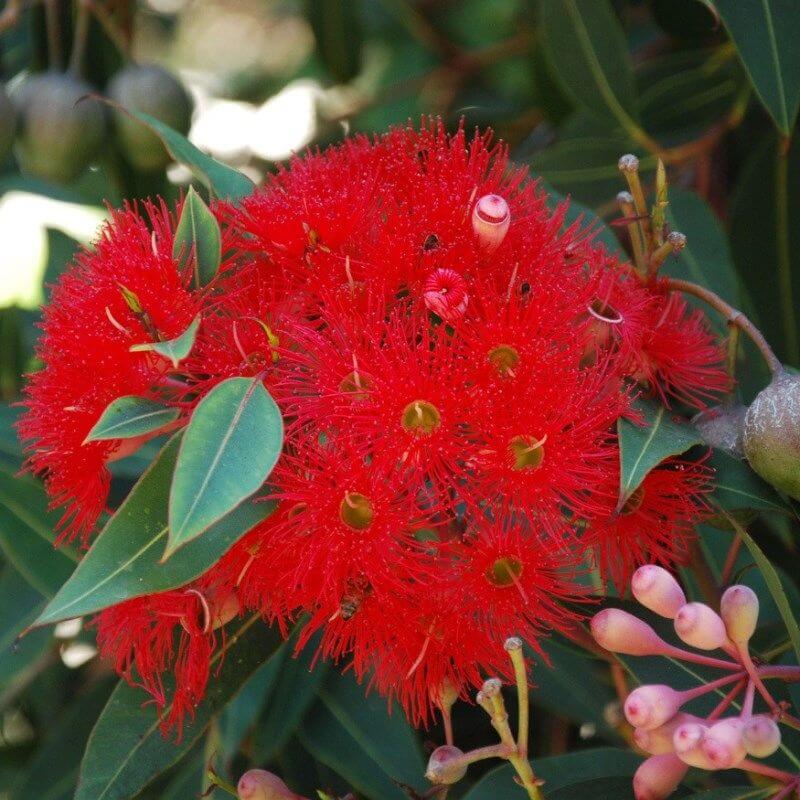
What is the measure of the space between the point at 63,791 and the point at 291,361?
34.4 inches

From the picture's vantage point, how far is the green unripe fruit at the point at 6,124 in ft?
4.96

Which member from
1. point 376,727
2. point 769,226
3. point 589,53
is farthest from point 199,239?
point 769,226

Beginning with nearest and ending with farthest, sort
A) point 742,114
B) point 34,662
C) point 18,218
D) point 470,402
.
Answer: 1. point 470,402
2. point 34,662
3. point 742,114
4. point 18,218

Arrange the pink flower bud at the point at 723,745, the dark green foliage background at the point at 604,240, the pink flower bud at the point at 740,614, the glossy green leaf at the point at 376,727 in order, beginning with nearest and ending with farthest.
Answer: the pink flower bud at the point at 723,745 → the pink flower bud at the point at 740,614 → the dark green foliage background at the point at 604,240 → the glossy green leaf at the point at 376,727

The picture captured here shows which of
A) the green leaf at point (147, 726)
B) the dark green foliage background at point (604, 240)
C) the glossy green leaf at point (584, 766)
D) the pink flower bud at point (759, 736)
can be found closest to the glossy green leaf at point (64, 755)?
the dark green foliage background at point (604, 240)

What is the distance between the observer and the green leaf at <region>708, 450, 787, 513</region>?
99cm

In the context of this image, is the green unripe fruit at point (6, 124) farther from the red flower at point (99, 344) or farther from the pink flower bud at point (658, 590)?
the pink flower bud at point (658, 590)

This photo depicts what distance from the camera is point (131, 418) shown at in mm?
884

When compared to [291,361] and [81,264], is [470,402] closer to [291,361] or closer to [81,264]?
[291,361]

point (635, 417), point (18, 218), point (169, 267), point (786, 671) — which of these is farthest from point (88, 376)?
point (18, 218)

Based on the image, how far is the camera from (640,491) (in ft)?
3.22

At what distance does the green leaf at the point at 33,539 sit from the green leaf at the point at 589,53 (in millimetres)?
882

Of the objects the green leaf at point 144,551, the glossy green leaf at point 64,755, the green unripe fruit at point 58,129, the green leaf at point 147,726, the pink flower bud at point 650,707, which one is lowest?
the glossy green leaf at point 64,755

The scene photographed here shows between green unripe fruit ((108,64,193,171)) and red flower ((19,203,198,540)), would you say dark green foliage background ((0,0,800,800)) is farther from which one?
red flower ((19,203,198,540))
